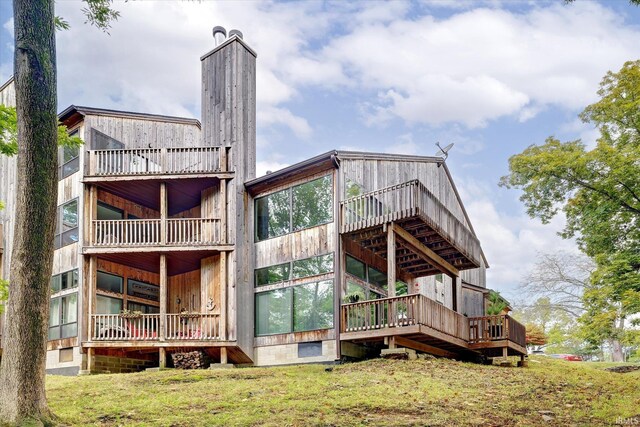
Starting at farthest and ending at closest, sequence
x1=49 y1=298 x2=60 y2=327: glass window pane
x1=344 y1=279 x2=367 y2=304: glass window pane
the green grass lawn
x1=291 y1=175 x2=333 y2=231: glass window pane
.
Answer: x1=49 y1=298 x2=60 y2=327: glass window pane
x1=291 y1=175 x2=333 y2=231: glass window pane
x1=344 y1=279 x2=367 y2=304: glass window pane
the green grass lawn

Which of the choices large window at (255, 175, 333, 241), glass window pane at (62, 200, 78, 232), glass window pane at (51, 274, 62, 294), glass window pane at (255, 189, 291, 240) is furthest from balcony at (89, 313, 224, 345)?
glass window pane at (62, 200, 78, 232)

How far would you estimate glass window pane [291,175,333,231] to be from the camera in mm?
17547

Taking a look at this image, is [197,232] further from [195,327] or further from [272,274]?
[195,327]

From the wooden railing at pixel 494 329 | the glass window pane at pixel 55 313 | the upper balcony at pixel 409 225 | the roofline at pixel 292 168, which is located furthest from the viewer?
the glass window pane at pixel 55 313

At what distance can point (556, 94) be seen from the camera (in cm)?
2456

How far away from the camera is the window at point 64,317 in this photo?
61.6ft

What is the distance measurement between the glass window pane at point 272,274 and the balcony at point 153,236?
147 centimetres

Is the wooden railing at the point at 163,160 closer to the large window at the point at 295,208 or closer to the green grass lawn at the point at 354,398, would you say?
the large window at the point at 295,208

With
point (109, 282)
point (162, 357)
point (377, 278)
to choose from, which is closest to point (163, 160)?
point (109, 282)

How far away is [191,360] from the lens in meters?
18.0

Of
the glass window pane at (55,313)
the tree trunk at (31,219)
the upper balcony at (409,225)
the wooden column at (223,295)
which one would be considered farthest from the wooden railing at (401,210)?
the glass window pane at (55,313)

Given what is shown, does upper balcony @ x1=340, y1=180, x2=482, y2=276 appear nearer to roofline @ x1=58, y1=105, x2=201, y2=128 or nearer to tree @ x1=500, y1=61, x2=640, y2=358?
tree @ x1=500, y1=61, x2=640, y2=358

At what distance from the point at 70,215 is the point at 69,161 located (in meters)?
1.88

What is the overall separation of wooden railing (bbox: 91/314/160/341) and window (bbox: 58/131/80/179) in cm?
515
